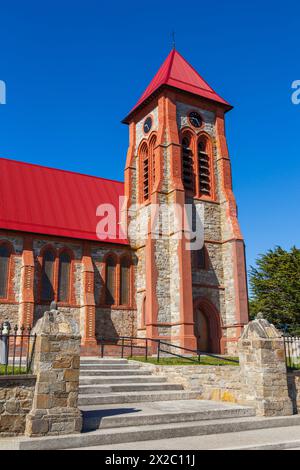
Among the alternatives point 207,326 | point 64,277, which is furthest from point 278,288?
point 64,277

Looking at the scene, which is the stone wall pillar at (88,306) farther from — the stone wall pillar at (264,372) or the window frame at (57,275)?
the stone wall pillar at (264,372)

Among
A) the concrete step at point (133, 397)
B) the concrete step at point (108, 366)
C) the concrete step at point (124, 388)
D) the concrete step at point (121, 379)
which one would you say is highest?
the concrete step at point (108, 366)

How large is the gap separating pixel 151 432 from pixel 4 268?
1637cm

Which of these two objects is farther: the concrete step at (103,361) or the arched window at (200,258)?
the arched window at (200,258)

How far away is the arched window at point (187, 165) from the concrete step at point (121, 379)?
48.7 ft

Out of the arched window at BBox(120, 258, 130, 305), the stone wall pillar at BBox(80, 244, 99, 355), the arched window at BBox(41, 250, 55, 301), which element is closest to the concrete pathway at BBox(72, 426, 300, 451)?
the stone wall pillar at BBox(80, 244, 99, 355)

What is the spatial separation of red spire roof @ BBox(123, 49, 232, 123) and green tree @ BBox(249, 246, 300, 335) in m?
13.5

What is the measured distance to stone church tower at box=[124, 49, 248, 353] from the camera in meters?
24.2

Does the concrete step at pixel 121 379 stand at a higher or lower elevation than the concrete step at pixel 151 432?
higher

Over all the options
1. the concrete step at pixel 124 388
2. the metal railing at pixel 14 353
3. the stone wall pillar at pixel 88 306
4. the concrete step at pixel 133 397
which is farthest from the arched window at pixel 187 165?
the metal railing at pixel 14 353

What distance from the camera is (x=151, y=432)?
9.12 metres

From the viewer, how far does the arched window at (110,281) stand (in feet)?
84.7

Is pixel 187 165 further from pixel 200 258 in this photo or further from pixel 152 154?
pixel 200 258
